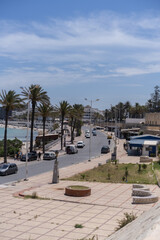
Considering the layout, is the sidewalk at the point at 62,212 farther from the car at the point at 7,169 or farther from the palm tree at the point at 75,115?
the palm tree at the point at 75,115

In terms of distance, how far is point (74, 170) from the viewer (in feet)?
125

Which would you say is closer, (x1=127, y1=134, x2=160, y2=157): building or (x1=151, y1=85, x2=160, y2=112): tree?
(x1=127, y1=134, x2=160, y2=157): building

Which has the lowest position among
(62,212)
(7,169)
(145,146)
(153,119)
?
(62,212)

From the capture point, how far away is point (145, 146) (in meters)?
50.4

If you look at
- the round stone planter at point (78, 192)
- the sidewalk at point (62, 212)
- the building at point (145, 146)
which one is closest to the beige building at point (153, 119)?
the building at point (145, 146)

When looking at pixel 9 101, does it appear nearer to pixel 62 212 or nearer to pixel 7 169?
pixel 7 169

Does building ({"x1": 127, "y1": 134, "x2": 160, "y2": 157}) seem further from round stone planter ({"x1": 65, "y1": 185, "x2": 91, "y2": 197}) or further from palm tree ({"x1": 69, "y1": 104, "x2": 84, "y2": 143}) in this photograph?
round stone planter ({"x1": 65, "y1": 185, "x2": 91, "y2": 197})

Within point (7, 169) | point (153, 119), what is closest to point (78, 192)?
point (7, 169)

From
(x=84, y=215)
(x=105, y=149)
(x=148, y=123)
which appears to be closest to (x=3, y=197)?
(x=84, y=215)

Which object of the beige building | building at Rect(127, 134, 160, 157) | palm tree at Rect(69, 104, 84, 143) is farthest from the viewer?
the beige building

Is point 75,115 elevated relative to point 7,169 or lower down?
elevated

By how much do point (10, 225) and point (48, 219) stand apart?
1936 millimetres

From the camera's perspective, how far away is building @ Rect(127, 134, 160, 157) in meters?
49.8

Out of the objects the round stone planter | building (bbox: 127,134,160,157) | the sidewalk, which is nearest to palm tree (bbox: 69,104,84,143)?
building (bbox: 127,134,160,157)
